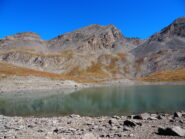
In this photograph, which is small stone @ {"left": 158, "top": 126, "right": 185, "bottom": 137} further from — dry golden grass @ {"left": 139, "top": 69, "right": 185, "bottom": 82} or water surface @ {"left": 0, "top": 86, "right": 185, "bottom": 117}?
dry golden grass @ {"left": 139, "top": 69, "right": 185, "bottom": 82}

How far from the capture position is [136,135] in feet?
49.3

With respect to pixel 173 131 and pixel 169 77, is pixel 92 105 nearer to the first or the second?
pixel 173 131

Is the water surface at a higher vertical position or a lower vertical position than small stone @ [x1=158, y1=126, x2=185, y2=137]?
lower

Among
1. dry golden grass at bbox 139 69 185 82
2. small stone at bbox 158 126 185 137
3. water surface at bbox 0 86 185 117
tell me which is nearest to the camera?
small stone at bbox 158 126 185 137

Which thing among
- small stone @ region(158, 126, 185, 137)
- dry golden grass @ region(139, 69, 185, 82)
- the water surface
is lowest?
the water surface

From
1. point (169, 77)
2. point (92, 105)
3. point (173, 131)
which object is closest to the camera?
point (173, 131)

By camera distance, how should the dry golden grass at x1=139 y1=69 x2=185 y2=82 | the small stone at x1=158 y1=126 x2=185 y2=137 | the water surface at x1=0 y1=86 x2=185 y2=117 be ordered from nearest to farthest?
the small stone at x1=158 y1=126 x2=185 y2=137
the water surface at x1=0 y1=86 x2=185 y2=117
the dry golden grass at x1=139 y1=69 x2=185 y2=82

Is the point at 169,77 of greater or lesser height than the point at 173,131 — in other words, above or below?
above

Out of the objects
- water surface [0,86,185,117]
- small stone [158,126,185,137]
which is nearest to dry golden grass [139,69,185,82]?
water surface [0,86,185,117]

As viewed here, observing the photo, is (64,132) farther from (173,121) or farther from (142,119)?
(173,121)

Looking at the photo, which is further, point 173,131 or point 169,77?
point 169,77

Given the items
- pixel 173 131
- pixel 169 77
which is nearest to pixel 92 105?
pixel 173 131

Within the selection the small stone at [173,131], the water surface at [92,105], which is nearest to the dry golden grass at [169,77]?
the water surface at [92,105]

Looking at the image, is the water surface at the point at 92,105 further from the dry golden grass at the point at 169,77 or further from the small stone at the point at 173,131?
the dry golden grass at the point at 169,77
